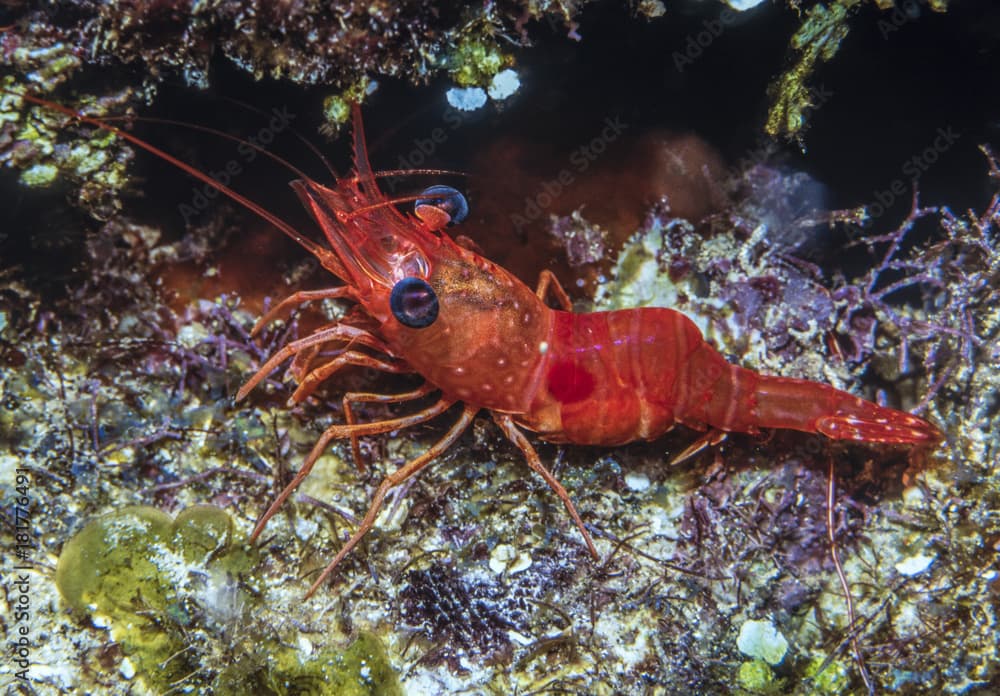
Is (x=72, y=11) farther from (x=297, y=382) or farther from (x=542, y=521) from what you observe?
(x=542, y=521)

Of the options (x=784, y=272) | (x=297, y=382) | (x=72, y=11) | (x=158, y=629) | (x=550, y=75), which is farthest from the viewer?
(x=784, y=272)

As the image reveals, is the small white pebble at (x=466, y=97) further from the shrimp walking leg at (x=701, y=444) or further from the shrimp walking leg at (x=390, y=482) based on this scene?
the shrimp walking leg at (x=701, y=444)

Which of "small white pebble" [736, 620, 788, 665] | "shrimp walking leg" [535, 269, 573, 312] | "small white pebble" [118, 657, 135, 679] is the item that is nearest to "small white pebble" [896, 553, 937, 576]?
"small white pebble" [736, 620, 788, 665]

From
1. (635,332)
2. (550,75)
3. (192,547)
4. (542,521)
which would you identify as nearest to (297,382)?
(192,547)

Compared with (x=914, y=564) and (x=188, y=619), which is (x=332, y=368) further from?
(x=914, y=564)

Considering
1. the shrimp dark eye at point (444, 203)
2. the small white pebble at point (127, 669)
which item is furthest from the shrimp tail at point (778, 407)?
the small white pebble at point (127, 669)

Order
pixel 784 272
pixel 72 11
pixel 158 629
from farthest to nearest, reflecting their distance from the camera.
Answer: pixel 784 272
pixel 158 629
pixel 72 11

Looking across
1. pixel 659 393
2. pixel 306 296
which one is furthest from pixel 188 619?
pixel 659 393
